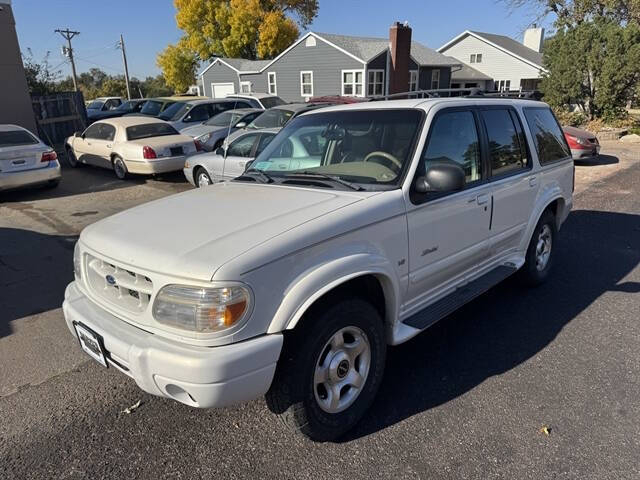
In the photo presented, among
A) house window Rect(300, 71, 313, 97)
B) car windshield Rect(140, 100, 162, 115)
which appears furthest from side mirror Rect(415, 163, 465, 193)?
house window Rect(300, 71, 313, 97)

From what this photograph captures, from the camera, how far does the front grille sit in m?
2.35

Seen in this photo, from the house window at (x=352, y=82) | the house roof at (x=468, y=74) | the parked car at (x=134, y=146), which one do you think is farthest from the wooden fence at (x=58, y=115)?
the house roof at (x=468, y=74)

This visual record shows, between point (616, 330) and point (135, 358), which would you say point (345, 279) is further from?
point (616, 330)

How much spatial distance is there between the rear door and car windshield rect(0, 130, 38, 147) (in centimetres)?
957

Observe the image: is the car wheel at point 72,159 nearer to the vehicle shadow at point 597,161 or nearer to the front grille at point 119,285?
the front grille at point 119,285

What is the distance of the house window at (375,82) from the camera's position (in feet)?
97.0

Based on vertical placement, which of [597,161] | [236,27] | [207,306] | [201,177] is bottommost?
[597,161]

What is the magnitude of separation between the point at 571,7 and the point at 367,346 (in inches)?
1272

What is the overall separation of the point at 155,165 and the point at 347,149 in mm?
8274

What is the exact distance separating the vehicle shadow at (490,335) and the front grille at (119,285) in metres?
1.44

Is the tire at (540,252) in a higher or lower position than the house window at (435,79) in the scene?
lower

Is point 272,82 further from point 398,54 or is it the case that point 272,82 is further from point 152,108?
point 152,108

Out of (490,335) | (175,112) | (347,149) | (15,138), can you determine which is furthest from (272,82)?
(490,335)

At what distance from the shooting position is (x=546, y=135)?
15.3 ft
